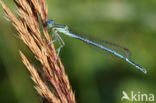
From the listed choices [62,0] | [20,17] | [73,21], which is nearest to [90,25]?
[73,21]

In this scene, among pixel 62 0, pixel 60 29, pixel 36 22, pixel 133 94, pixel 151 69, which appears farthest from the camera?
pixel 62 0

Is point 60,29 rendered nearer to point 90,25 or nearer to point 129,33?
point 90,25

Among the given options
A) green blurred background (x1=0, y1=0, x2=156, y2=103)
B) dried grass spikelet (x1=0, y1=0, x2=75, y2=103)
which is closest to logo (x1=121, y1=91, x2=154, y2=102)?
green blurred background (x1=0, y1=0, x2=156, y2=103)

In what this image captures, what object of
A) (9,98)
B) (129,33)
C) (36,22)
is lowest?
(9,98)

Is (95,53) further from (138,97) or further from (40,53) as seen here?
(40,53)

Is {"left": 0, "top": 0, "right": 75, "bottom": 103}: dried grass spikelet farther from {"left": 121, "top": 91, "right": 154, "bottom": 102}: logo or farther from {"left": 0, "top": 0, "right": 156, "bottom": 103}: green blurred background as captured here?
{"left": 121, "top": 91, "right": 154, "bottom": 102}: logo
